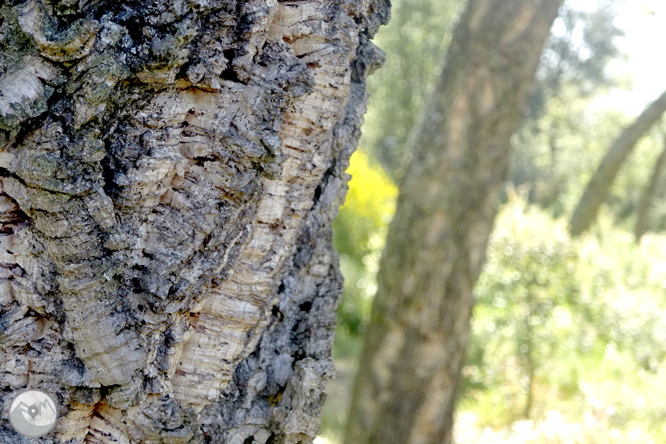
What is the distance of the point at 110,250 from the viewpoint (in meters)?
0.94

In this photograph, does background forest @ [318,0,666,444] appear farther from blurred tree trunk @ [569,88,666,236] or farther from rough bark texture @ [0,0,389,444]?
rough bark texture @ [0,0,389,444]

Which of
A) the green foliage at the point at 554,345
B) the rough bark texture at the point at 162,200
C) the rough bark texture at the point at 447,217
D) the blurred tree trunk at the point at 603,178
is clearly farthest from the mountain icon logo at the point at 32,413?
the blurred tree trunk at the point at 603,178

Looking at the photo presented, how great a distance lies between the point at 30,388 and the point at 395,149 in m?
16.3

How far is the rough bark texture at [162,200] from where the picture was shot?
0.85 metres

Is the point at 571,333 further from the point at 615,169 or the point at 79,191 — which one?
the point at 79,191

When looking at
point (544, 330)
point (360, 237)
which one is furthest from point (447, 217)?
point (360, 237)

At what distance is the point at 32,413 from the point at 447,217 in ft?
8.19

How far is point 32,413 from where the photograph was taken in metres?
0.95

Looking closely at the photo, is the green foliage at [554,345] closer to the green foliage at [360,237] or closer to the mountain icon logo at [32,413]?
the green foliage at [360,237]

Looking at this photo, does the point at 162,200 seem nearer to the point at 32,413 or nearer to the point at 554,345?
the point at 32,413

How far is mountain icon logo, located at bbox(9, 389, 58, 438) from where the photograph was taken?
941 millimetres

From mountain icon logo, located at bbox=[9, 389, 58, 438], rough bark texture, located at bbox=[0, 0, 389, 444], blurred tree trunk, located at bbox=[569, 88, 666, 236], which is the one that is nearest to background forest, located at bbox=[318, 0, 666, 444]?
blurred tree trunk, located at bbox=[569, 88, 666, 236]

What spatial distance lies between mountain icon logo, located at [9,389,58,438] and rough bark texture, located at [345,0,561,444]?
2401 mm

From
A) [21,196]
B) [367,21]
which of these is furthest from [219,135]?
[367,21]
